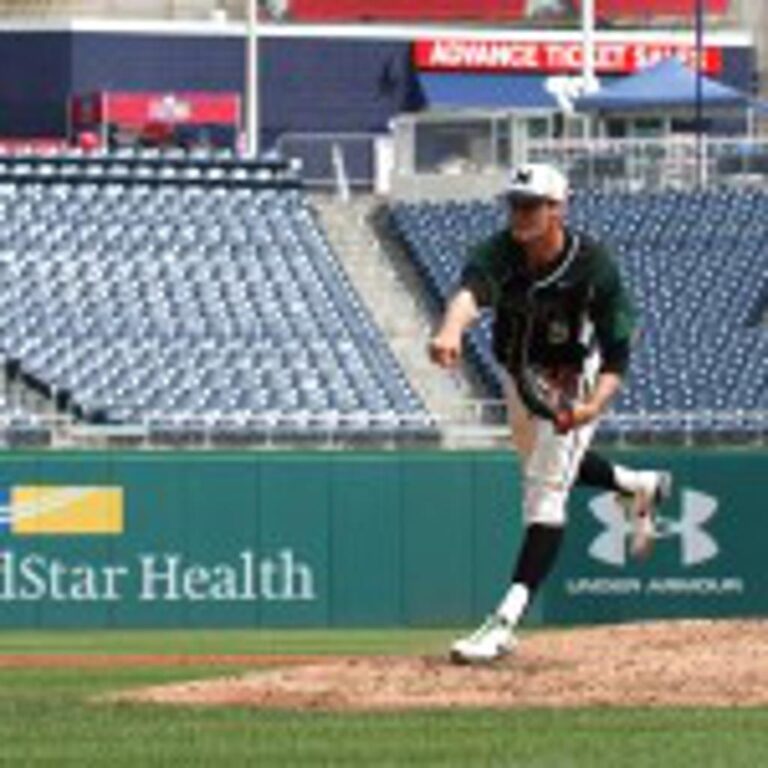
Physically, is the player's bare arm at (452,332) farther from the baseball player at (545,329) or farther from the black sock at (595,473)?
the black sock at (595,473)

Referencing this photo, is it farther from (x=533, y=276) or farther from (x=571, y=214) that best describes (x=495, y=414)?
(x=533, y=276)

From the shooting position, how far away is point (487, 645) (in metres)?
14.3

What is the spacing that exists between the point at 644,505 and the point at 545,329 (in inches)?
45.6

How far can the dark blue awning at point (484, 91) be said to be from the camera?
168 ft

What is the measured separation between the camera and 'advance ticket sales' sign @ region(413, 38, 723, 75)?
51906 mm

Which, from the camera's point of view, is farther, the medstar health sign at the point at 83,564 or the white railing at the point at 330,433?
the white railing at the point at 330,433

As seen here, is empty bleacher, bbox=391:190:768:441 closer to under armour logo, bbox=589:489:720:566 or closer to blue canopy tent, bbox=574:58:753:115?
under armour logo, bbox=589:489:720:566

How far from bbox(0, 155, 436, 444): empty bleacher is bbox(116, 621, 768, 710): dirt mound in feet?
49.1

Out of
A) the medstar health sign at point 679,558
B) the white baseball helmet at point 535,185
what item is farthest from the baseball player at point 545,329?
the medstar health sign at point 679,558

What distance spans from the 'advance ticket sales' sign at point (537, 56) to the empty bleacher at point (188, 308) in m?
14.5

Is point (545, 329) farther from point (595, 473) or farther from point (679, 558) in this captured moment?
point (679, 558)

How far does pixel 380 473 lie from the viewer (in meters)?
28.1

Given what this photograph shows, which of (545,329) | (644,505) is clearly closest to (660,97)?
(644,505)

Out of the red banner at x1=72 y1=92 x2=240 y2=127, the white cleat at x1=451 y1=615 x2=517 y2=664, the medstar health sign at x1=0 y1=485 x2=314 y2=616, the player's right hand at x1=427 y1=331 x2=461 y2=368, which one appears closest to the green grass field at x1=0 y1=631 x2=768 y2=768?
the white cleat at x1=451 y1=615 x2=517 y2=664
